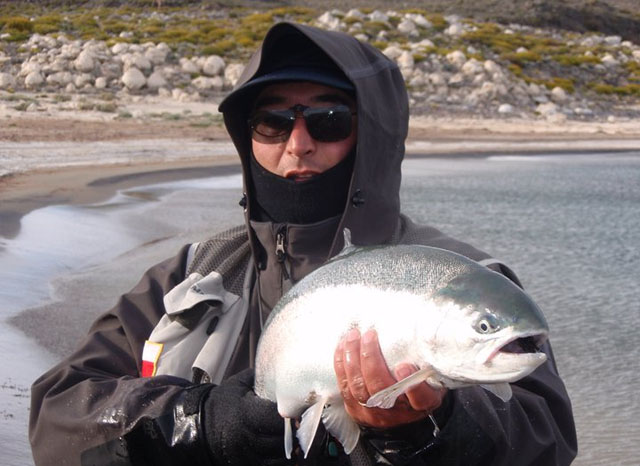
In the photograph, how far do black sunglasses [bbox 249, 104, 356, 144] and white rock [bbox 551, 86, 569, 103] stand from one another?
29458 mm

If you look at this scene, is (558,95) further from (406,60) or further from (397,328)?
(397,328)

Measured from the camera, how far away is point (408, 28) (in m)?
38.7

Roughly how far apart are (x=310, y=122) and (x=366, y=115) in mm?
164

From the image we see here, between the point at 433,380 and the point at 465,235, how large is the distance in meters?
8.43

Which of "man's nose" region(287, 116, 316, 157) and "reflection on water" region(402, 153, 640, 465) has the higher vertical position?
"man's nose" region(287, 116, 316, 157)

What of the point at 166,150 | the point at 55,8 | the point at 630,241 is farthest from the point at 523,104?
the point at 55,8

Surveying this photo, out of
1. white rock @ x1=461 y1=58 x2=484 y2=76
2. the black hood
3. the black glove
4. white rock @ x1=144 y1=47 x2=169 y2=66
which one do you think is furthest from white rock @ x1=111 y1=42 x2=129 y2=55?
the black glove

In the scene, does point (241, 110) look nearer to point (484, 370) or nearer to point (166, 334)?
point (166, 334)

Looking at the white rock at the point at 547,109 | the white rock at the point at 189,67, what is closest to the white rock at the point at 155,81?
the white rock at the point at 189,67

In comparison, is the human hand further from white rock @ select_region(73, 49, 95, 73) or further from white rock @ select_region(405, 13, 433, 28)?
white rock @ select_region(405, 13, 433, 28)

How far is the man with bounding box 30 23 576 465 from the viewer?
215 centimetres

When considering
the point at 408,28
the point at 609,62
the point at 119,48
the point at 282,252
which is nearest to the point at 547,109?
the point at 609,62

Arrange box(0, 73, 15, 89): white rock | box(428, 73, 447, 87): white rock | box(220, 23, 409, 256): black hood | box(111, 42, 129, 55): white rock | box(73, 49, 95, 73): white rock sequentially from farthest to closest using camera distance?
1. box(428, 73, 447, 87): white rock
2. box(111, 42, 129, 55): white rock
3. box(73, 49, 95, 73): white rock
4. box(0, 73, 15, 89): white rock
5. box(220, 23, 409, 256): black hood

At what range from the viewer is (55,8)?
181 feet
